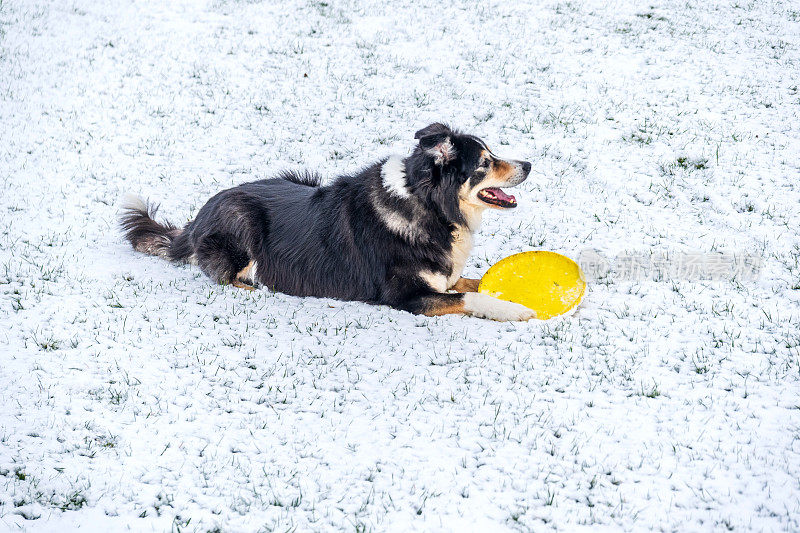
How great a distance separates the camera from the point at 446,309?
19.1ft

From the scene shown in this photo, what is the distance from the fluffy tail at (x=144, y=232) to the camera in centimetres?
714

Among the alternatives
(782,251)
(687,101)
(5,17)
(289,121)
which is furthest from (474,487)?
(5,17)

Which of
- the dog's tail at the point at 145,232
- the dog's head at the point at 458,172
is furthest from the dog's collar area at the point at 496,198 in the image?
the dog's tail at the point at 145,232

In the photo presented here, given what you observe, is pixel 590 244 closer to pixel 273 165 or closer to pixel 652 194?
pixel 652 194

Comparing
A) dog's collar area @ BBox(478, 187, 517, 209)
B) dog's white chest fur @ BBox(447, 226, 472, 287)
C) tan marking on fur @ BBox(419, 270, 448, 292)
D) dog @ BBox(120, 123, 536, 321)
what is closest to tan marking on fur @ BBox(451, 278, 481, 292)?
dog @ BBox(120, 123, 536, 321)

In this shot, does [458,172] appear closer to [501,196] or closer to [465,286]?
[501,196]

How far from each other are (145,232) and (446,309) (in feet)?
11.7

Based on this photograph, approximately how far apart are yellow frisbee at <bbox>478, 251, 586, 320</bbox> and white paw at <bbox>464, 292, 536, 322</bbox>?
11 centimetres

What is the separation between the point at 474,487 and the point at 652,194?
17.5 ft

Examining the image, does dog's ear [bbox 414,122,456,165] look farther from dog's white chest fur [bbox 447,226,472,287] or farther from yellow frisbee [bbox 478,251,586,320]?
yellow frisbee [bbox 478,251,586,320]

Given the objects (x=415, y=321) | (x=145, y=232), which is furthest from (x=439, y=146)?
(x=145, y=232)

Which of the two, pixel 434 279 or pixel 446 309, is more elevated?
pixel 434 279

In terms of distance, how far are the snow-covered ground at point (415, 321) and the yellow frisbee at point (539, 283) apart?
0.23 m

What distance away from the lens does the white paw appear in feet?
18.8
